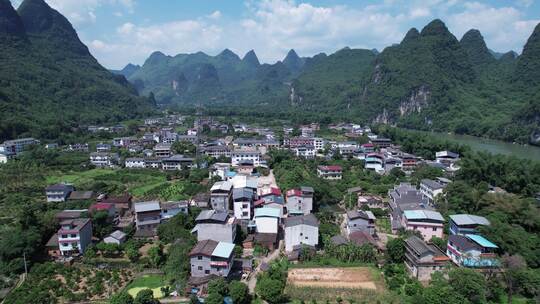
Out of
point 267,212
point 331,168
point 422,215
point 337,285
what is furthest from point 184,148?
point 337,285

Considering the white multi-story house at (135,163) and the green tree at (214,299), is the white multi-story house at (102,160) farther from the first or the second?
the green tree at (214,299)

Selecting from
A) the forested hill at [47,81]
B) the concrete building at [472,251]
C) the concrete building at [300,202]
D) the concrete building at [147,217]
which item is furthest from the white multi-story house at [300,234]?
the forested hill at [47,81]

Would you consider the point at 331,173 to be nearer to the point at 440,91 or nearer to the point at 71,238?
the point at 71,238

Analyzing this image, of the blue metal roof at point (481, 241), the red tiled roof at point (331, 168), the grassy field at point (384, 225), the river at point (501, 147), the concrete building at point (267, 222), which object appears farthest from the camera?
the river at point (501, 147)

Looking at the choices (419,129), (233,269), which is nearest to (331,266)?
(233,269)

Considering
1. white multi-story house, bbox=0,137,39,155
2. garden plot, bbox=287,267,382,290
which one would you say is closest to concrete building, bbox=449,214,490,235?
garden plot, bbox=287,267,382,290

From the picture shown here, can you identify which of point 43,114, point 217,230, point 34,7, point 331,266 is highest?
point 34,7

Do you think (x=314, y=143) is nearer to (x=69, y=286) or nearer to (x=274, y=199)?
(x=274, y=199)
